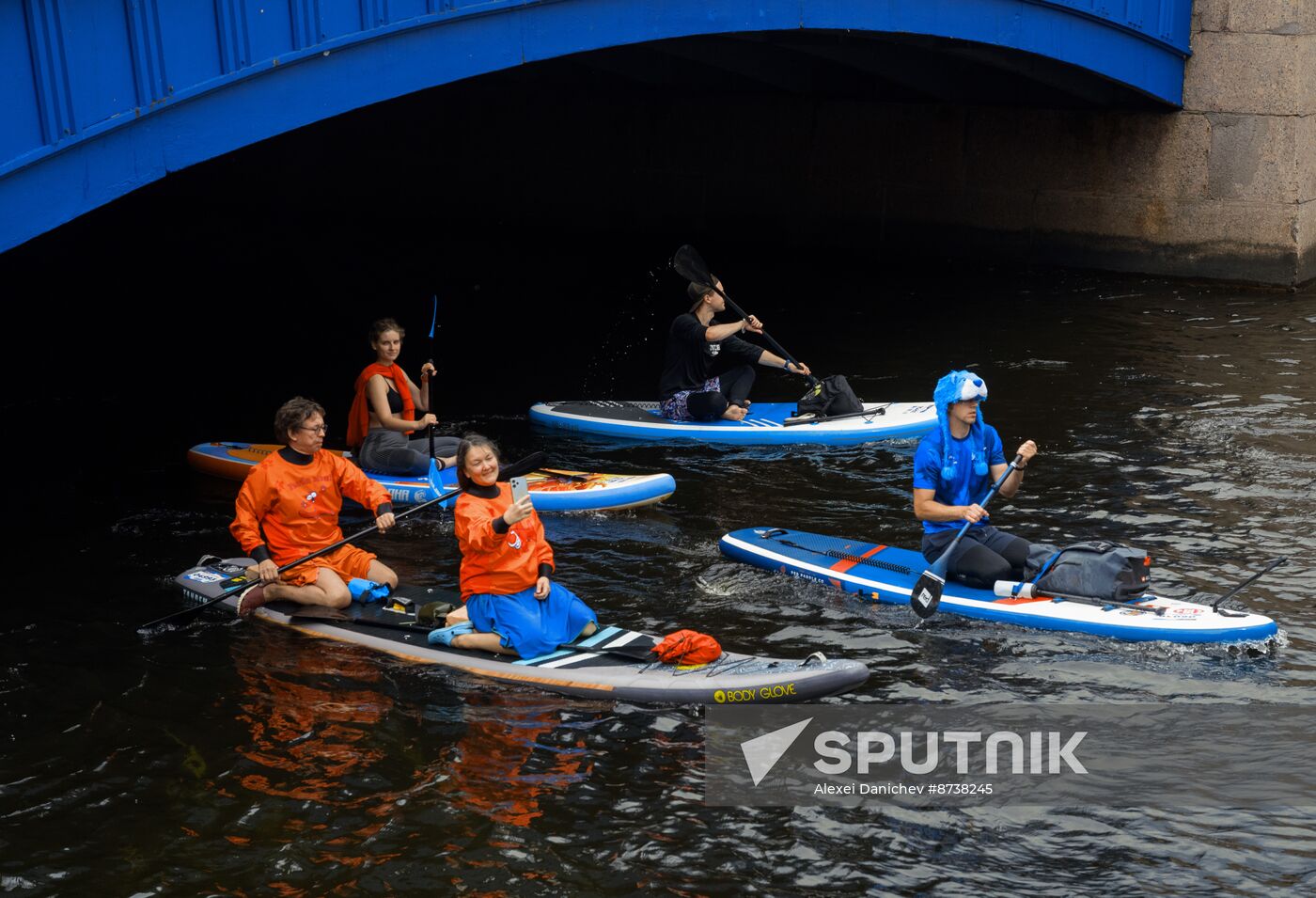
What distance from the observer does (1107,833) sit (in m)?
6.40

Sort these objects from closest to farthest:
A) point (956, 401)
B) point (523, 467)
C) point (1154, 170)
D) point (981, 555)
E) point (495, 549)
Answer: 1. point (495, 549)
2. point (523, 467)
3. point (956, 401)
4. point (981, 555)
5. point (1154, 170)

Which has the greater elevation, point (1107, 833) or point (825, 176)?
point (825, 176)

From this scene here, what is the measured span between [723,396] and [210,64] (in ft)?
19.1

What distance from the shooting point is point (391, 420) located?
11422mm

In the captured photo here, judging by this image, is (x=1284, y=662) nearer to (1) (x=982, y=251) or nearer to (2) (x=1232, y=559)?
(2) (x=1232, y=559)

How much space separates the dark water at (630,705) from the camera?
6277mm

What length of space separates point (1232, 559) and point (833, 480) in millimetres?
3358

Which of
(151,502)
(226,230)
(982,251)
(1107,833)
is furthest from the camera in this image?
(226,230)

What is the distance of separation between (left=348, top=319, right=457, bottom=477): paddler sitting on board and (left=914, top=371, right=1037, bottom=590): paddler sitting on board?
4251mm

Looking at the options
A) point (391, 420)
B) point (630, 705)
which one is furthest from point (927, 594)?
point (391, 420)

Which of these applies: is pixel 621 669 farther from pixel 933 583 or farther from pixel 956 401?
pixel 956 401

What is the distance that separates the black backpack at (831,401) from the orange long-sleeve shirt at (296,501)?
5.25 m

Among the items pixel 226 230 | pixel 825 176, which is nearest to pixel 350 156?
pixel 226 230

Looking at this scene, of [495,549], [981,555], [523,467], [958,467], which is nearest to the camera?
[495,549]
